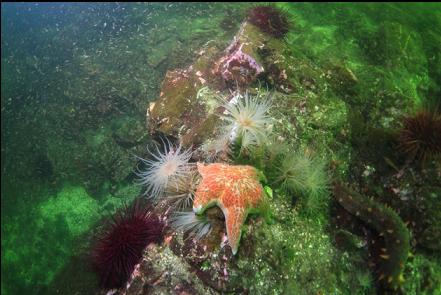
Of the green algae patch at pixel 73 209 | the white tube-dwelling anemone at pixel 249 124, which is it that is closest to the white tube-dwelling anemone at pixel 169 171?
the white tube-dwelling anemone at pixel 249 124

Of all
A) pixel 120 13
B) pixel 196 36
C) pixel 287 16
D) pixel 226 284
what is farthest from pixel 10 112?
pixel 226 284

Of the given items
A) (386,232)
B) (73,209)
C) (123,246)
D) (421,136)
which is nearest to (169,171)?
(123,246)

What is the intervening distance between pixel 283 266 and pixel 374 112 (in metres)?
3.09

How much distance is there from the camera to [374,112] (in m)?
5.55

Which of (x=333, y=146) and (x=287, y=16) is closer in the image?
(x=333, y=146)

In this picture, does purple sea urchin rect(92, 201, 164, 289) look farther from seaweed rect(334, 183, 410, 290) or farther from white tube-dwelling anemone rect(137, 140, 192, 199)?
seaweed rect(334, 183, 410, 290)

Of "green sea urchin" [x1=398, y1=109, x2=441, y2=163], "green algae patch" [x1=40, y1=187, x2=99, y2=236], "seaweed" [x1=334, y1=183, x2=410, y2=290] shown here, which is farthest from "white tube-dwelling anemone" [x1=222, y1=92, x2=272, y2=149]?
"green algae patch" [x1=40, y1=187, x2=99, y2=236]

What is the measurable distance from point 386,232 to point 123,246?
355 centimetres

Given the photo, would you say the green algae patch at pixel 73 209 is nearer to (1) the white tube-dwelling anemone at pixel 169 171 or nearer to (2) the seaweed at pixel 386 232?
(1) the white tube-dwelling anemone at pixel 169 171

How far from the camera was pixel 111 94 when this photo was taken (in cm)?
1084

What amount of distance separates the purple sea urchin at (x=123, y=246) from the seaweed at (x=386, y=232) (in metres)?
2.73

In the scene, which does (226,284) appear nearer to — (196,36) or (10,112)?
(196,36)

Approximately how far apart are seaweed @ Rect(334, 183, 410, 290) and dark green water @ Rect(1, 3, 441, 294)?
1.51 feet

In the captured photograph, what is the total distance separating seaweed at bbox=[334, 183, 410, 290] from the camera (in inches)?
161
